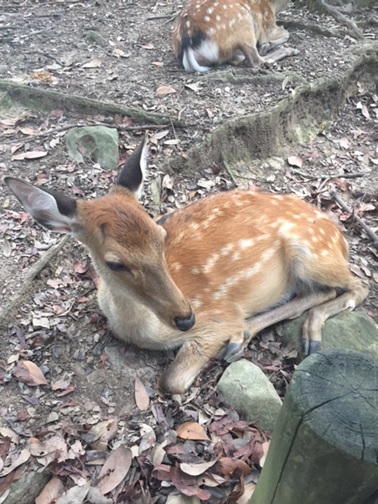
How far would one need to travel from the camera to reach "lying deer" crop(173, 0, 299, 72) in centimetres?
703

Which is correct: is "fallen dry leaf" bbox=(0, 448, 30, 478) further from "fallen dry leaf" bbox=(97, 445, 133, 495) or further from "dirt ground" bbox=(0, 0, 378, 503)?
"fallen dry leaf" bbox=(97, 445, 133, 495)

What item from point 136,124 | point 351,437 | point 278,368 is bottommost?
point 278,368

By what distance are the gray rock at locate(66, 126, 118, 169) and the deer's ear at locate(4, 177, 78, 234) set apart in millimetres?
2067

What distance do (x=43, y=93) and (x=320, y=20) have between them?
502 centimetres

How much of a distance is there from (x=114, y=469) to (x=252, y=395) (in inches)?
35.6

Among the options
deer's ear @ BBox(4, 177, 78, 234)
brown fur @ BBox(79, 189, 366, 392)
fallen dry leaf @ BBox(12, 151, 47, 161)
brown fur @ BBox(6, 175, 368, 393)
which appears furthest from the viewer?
fallen dry leaf @ BBox(12, 151, 47, 161)

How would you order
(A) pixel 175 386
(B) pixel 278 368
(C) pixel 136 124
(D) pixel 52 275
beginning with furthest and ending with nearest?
(C) pixel 136 124 → (D) pixel 52 275 → (B) pixel 278 368 → (A) pixel 175 386

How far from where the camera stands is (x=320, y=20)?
8.89 metres

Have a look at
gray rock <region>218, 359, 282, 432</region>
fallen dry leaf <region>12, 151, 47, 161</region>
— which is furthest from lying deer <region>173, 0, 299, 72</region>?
gray rock <region>218, 359, 282, 432</region>

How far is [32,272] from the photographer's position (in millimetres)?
4117

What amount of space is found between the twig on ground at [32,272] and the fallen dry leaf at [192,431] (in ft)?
4.66

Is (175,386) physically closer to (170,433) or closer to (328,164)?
(170,433)

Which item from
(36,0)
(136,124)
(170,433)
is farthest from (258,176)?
(36,0)

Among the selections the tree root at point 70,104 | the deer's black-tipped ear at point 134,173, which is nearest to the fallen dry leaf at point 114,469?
the deer's black-tipped ear at point 134,173
